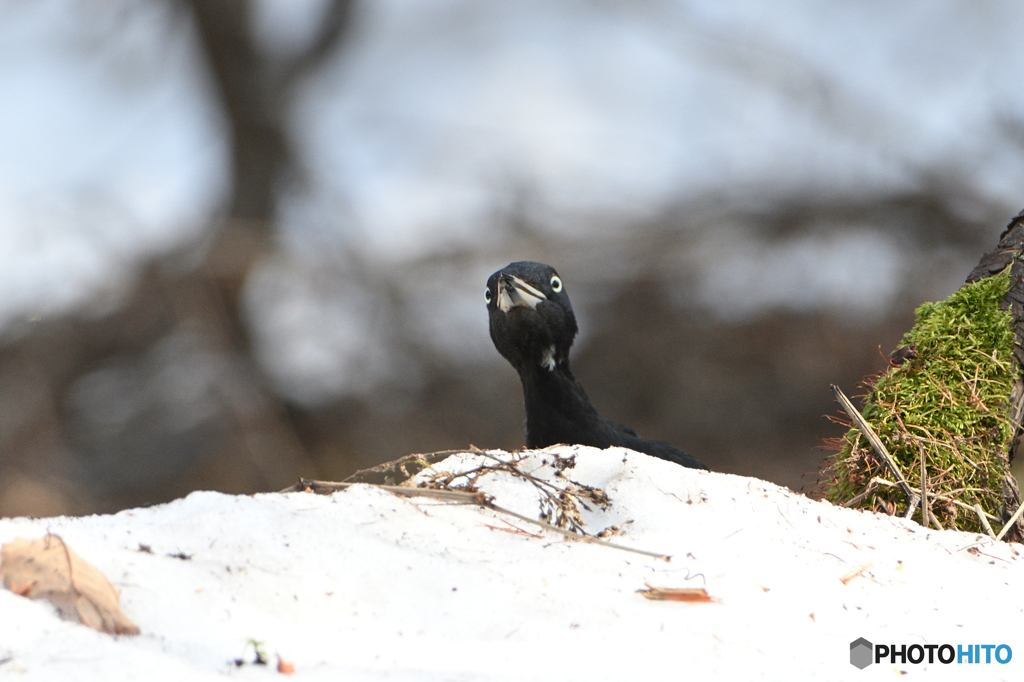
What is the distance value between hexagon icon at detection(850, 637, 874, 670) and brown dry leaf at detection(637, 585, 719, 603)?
0.27 metres

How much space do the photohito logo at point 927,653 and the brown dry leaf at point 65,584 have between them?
4.42ft

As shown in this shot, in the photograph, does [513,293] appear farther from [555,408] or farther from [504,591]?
[504,591]

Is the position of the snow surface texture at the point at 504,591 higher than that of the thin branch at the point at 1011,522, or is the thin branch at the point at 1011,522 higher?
the thin branch at the point at 1011,522

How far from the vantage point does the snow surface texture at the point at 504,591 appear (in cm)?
138

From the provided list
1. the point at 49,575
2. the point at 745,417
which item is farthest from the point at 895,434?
the point at 745,417

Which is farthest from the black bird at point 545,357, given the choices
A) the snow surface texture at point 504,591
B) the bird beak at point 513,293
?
the snow surface texture at point 504,591

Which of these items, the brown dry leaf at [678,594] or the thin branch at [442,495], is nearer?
the brown dry leaf at [678,594]

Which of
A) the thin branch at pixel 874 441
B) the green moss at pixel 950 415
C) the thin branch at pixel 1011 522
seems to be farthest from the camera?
the green moss at pixel 950 415

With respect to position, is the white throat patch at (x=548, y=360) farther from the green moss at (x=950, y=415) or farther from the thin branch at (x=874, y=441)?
the thin branch at (x=874, y=441)

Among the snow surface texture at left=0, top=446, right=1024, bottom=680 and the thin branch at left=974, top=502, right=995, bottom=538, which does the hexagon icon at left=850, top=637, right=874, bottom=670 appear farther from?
the thin branch at left=974, top=502, right=995, bottom=538

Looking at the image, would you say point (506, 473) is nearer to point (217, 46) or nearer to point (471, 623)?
point (471, 623)

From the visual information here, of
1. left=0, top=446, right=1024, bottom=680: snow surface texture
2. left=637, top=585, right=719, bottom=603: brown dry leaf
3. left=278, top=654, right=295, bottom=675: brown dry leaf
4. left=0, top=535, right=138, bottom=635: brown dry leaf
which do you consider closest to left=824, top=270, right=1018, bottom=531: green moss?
left=0, top=446, right=1024, bottom=680: snow surface texture

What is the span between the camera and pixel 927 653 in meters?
1.68

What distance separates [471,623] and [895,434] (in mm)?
2049
